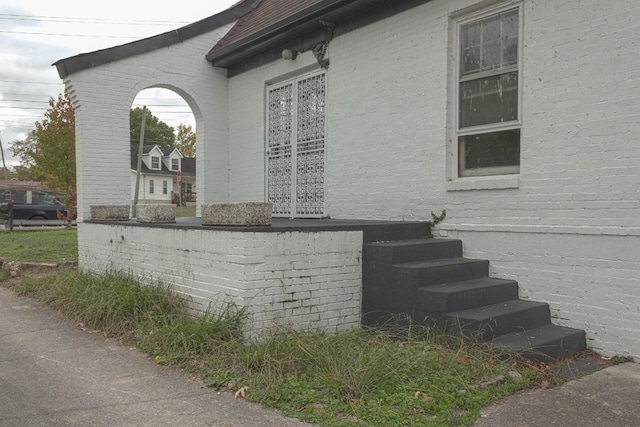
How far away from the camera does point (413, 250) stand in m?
5.36

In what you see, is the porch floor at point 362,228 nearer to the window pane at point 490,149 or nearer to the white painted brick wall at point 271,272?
the white painted brick wall at point 271,272

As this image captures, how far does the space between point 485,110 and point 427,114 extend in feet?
2.24

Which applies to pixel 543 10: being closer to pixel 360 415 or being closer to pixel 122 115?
pixel 360 415

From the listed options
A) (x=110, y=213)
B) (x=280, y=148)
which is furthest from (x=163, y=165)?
(x=110, y=213)

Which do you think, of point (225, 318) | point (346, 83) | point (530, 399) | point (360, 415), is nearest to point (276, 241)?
point (225, 318)

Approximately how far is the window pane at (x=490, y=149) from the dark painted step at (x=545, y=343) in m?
1.75

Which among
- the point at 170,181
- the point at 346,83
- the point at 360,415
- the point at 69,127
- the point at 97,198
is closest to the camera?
the point at 360,415

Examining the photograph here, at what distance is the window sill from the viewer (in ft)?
17.6

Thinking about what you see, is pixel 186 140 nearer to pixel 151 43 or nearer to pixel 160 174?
pixel 160 174

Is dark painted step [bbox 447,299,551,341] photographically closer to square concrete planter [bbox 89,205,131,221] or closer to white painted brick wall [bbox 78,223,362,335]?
white painted brick wall [bbox 78,223,362,335]

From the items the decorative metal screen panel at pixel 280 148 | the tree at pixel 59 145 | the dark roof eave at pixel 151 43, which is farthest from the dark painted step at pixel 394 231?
the tree at pixel 59 145

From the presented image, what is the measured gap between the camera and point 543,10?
17.0ft

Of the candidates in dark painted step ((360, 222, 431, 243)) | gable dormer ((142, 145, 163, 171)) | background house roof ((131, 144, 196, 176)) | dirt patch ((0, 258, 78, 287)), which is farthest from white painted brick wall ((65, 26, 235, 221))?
gable dormer ((142, 145, 163, 171))

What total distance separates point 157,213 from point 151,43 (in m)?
3.78
